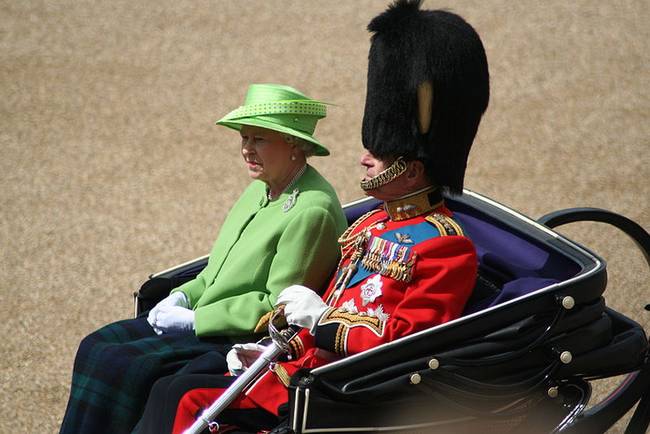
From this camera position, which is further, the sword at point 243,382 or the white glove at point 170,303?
the white glove at point 170,303

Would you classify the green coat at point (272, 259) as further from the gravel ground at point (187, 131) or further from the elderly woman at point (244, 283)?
the gravel ground at point (187, 131)

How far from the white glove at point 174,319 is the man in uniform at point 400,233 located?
14.6 inches

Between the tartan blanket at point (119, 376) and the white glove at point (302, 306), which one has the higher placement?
the white glove at point (302, 306)

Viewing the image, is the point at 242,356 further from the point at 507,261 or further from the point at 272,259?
the point at 507,261

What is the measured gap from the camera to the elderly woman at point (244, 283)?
3.15 meters

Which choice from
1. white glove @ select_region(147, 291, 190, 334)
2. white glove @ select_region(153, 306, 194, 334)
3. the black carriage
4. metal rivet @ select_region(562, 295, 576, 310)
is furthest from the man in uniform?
white glove @ select_region(147, 291, 190, 334)

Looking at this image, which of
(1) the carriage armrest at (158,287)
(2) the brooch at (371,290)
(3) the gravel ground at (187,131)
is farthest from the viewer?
(3) the gravel ground at (187,131)

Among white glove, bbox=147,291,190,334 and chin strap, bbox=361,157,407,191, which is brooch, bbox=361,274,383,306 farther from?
white glove, bbox=147,291,190,334

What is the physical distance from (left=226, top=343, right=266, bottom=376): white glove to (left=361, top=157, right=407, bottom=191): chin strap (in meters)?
0.58

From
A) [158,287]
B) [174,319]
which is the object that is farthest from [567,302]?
[158,287]

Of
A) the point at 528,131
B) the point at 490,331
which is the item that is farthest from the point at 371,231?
the point at 528,131

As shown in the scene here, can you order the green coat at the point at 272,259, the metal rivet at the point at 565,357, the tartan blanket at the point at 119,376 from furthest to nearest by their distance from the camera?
the green coat at the point at 272,259
the tartan blanket at the point at 119,376
the metal rivet at the point at 565,357

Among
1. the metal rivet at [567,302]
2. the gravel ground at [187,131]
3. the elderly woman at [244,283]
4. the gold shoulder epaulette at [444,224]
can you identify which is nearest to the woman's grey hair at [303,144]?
the elderly woman at [244,283]

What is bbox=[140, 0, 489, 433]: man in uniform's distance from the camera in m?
2.84
